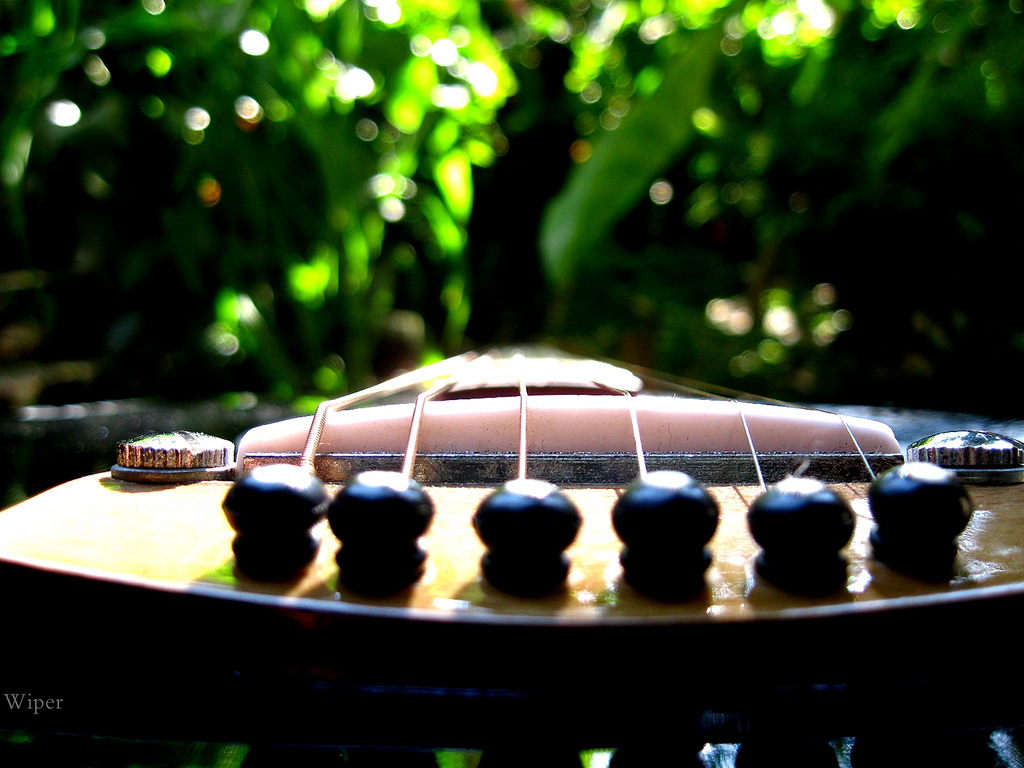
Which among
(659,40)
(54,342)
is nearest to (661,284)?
(659,40)

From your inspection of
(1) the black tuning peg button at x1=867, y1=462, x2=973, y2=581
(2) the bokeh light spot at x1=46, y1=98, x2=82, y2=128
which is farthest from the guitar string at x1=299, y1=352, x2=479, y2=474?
(2) the bokeh light spot at x1=46, y1=98, x2=82, y2=128

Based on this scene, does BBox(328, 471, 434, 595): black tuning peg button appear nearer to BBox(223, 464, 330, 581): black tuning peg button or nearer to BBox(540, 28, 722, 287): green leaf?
BBox(223, 464, 330, 581): black tuning peg button

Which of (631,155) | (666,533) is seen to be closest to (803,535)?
(666,533)

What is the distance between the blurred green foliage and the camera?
1.76 metres

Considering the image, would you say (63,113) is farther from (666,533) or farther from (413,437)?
(666,533)

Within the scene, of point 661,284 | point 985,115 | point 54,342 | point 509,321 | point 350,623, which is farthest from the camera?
point 509,321

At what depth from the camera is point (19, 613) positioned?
33 centimetres

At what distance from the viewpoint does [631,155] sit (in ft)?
7.30

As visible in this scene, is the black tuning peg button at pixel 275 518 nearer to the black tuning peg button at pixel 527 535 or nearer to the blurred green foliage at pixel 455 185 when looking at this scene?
the black tuning peg button at pixel 527 535

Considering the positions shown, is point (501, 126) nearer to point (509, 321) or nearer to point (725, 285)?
point (509, 321)

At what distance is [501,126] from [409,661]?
2861mm

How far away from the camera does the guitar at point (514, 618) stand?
0.29 meters

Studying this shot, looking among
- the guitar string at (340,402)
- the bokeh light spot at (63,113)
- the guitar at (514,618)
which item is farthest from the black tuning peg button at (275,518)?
the bokeh light spot at (63,113)

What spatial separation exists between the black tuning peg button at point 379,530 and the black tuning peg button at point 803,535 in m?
0.15
